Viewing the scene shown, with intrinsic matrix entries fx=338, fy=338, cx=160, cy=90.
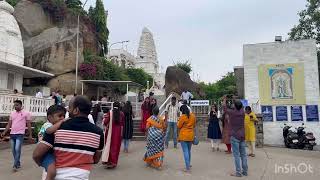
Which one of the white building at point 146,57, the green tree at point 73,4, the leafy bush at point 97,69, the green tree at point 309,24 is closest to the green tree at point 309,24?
the green tree at point 309,24

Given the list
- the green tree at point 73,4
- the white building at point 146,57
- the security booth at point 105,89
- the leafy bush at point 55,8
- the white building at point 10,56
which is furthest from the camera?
the white building at point 146,57

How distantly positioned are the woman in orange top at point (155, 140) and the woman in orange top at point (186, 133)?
53 centimetres

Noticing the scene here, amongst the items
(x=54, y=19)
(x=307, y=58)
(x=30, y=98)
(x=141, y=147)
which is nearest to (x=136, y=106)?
(x=30, y=98)

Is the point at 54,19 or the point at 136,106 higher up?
the point at 54,19

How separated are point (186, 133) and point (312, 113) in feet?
34.9

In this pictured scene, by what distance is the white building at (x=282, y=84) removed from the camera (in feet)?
54.4

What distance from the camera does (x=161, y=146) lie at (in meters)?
8.52

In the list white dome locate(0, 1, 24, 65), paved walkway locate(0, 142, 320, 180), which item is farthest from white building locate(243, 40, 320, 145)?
white dome locate(0, 1, 24, 65)

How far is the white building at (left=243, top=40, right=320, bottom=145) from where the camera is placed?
54.4ft

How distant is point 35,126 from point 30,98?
1904 millimetres

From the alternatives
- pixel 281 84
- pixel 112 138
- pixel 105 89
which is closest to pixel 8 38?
pixel 105 89

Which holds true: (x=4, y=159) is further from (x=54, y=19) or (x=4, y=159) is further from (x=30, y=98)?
(x=54, y=19)

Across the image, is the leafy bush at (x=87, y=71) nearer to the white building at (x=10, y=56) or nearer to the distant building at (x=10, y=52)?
the white building at (x=10, y=56)

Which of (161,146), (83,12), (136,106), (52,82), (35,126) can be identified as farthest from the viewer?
(83,12)
